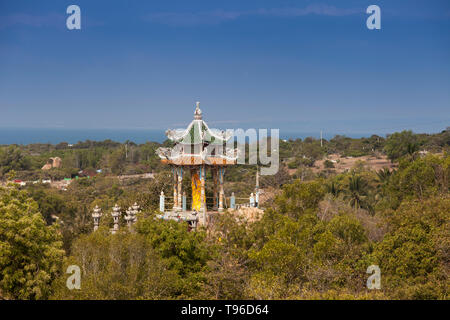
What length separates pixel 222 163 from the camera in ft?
73.0

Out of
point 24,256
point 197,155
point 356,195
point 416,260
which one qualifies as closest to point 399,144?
point 356,195

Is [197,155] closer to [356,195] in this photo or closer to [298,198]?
[298,198]

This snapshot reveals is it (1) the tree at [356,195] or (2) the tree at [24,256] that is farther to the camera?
(1) the tree at [356,195]

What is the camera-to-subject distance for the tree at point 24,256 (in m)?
12.9

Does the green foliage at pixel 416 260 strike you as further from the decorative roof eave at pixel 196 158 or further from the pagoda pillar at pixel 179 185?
the pagoda pillar at pixel 179 185

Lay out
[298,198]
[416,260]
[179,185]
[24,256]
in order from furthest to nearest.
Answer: [179,185]
[298,198]
[416,260]
[24,256]

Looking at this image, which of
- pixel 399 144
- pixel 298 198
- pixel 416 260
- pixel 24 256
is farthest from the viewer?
pixel 399 144

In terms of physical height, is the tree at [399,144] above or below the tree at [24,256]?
above

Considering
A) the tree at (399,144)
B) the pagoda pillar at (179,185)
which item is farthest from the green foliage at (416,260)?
the tree at (399,144)

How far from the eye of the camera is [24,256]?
522 inches

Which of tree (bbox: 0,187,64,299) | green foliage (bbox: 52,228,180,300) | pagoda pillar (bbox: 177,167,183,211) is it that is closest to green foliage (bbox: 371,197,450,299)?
green foliage (bbox: 52,228,180,300)

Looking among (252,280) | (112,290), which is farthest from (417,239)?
(112,290)

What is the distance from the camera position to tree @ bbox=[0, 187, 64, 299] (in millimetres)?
12867
